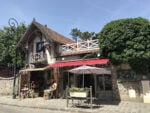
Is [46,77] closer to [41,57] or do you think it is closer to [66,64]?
[41,57]

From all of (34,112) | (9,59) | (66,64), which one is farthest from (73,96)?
(9,59)

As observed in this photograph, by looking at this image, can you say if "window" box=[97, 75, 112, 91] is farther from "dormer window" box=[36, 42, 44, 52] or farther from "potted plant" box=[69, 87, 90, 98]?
"dormer window" box=[36, 42, 44, 52]

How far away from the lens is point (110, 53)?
17.6 meters

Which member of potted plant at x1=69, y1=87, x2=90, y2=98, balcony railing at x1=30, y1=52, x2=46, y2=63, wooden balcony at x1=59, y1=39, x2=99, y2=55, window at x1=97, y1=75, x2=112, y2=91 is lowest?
potted plant at x1=69, y1=87, x2=90, y2=98

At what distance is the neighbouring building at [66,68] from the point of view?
696 inches

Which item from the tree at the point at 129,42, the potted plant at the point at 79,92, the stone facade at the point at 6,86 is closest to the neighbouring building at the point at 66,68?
the tree at the point at 129,42

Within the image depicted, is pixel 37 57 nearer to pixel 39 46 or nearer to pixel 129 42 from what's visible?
pixel 39 46

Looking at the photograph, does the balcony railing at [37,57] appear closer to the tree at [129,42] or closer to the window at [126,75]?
the tree at [129,42]

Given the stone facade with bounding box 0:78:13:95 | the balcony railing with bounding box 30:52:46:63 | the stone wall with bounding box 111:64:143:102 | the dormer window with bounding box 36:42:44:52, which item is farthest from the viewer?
the stone facade with bounding box 0:78:13:95

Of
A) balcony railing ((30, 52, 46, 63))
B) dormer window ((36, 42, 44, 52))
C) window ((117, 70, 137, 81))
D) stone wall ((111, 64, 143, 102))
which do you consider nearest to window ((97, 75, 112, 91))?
stone wall ((111, 64, 143, 102))

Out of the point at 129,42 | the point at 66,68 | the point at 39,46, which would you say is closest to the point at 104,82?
the point at 66,68

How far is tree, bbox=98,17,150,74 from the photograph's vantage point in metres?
16.1

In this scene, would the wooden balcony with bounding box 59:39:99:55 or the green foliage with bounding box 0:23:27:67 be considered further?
the green foliage with bounding box 0:23:27:67

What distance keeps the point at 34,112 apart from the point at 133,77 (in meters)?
9.31
